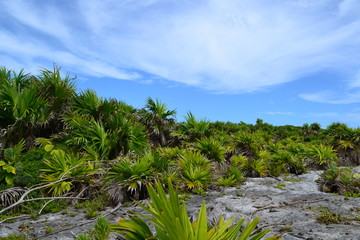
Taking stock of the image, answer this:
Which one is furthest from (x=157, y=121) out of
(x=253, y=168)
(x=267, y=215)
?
(x=267, y=215)

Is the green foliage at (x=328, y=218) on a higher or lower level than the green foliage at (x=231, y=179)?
lower

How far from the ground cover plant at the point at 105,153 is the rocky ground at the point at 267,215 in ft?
1.78

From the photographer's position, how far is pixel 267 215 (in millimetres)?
6074

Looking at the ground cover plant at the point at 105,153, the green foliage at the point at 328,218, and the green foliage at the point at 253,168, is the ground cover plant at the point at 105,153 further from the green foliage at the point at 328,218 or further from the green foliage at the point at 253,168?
the green foliage at the point at 328,218

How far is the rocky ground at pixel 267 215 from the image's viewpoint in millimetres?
4861

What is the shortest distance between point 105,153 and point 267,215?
6032 millimetres

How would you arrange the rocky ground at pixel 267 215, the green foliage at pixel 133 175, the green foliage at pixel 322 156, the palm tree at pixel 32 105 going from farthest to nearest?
1. the green foliage at pixel 322 156
2. the palm tree at pixel 32 105
3. the green foliage at pixel 133 175
4. the rocky ground at pixel 267 215

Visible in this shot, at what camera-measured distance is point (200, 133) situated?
48.2 feet

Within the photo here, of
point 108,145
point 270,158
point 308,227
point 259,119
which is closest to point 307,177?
point 270,158

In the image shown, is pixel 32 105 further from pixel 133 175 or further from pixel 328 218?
pixel 328 218

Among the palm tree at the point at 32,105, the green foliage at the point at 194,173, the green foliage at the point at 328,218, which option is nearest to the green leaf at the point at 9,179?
the palm tree at the point at 32,105

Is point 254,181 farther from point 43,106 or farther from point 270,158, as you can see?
point 43,106

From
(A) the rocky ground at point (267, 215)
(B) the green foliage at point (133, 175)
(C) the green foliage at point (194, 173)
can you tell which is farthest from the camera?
(C) the green foliage at point (194, 173)

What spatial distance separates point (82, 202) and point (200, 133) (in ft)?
25.1
